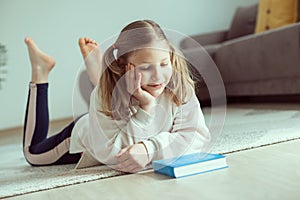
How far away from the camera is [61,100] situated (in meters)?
3.48

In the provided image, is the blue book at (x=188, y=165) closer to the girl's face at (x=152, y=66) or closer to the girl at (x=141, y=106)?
the girl at (x=141, y=106)

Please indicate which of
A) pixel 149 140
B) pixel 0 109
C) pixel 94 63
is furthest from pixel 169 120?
pixel 0 109

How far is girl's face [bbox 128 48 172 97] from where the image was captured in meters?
0.95

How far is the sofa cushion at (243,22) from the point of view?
333 centimetres

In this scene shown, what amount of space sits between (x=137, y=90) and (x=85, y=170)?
29cm

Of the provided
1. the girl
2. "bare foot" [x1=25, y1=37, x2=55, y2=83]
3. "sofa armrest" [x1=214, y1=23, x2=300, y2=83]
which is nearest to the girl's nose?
the girl

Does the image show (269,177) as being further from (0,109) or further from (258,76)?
(0,109)

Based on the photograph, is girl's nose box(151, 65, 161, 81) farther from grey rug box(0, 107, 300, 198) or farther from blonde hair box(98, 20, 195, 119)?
grey rug box(0, 107, 300, 198)

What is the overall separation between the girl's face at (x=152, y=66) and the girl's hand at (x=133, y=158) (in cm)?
14

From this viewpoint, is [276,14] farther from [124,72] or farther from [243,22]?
[124,72]

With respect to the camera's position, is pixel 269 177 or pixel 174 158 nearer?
pixel 269 177

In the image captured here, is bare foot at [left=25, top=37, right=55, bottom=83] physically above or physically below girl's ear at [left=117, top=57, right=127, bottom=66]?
below

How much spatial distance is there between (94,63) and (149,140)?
0.26 m

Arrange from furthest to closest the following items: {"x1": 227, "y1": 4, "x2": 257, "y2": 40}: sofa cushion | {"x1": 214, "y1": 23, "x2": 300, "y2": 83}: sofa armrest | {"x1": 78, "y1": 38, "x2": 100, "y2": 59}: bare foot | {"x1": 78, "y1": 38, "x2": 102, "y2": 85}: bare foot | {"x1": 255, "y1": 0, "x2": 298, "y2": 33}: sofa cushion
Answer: {"x1": 227, "y1": 4, "x2": 257, "y2": 40}: sofa cushion, {"x1": 255, "y1": 0, "x2": 298, "y2": 33}: sofa cushion, {"x1": 214, "y1": 23, "x2": 300, "y2": 83}: sofa armrest, {"x1": 78, "y1": 38, "x2": 100, "y2": 59}: bare foot, {"x1": 78, "y1": 38, "x2": 102, "y2": 85}: bare foot
